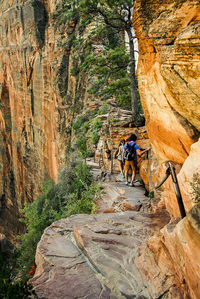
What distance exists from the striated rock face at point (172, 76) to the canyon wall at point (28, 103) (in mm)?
11490

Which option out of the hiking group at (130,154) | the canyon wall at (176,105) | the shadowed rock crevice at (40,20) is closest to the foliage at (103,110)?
the hiking group at (130,154)

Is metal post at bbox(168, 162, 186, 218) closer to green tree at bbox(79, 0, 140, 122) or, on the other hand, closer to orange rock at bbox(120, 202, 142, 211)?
orange rock at bbox(120, 202, 142, 211)

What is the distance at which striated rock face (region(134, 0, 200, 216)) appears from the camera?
3447mm

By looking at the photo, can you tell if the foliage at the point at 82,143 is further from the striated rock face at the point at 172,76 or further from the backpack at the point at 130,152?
the striated rock face at the point at 172,76

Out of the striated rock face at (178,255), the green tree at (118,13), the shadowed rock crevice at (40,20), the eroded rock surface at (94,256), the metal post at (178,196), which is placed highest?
the shadowed rock crevice at (40,20)

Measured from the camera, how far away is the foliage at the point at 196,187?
10.8ft

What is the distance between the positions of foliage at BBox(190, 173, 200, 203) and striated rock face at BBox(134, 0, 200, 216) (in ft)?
0.43

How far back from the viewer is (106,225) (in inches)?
204

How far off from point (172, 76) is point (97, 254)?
3033 millimetres

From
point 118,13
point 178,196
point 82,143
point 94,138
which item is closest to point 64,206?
point 94,138

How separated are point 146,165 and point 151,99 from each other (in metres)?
2.92

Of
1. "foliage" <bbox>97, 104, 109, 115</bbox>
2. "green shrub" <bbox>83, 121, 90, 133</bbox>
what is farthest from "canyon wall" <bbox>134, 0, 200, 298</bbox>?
"green shrub" <bbox>83, 121, 90, 133</bbox>

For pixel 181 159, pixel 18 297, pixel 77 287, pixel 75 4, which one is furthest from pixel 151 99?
pixel 75 4

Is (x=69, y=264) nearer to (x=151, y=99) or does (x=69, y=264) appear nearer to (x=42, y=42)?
(x=151, y=99)
